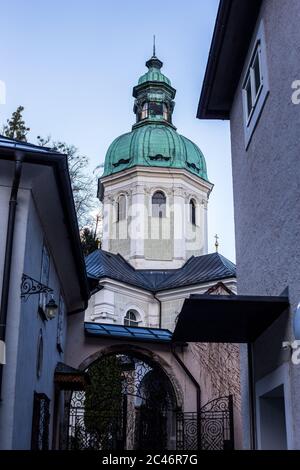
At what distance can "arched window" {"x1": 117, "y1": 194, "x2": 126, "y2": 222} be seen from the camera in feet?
119

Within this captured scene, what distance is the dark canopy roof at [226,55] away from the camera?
25.3 feet

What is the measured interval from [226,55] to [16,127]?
16309 mm

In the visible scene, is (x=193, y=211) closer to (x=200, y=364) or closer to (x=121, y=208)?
(x=121, y=208)

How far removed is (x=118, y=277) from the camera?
105ft

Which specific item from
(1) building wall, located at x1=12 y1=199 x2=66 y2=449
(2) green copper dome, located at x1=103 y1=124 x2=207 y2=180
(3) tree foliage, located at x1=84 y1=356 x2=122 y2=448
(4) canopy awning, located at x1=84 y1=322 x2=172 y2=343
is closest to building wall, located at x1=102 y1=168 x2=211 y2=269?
(2) green copper dome, located at x1=103 y1=124 x2=207 y2=180

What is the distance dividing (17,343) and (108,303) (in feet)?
76.6

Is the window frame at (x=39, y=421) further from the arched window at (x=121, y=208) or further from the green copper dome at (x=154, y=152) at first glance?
the green copper dome at (x=154, y=152)

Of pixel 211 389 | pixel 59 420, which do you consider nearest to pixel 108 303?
pixel 211 389

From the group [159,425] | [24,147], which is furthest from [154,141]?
[24,147]

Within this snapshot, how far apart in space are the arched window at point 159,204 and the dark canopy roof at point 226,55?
25.6 m

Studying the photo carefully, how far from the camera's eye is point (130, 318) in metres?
32.6
